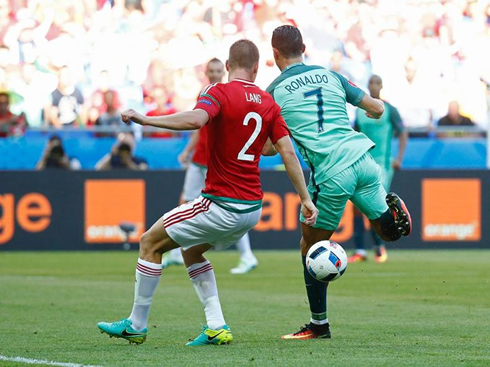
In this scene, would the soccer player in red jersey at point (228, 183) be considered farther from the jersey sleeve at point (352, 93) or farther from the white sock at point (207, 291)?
the jersey sleeve at point (352, 93)

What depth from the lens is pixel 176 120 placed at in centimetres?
598

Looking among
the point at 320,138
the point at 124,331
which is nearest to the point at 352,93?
the point at 320,138

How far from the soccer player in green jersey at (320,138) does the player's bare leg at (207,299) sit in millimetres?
605

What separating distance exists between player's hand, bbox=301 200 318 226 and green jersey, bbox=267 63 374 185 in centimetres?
62

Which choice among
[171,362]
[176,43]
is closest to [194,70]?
[176,43]

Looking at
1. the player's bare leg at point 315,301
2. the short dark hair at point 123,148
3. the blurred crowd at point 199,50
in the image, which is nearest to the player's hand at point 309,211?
the player's bare leg at point 315,301

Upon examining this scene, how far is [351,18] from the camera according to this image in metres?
20.9

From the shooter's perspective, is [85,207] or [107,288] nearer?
[107,288]

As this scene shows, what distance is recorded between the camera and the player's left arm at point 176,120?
573 centimetres

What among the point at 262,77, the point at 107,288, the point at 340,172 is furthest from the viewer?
the point at 262,77

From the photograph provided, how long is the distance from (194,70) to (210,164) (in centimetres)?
1362

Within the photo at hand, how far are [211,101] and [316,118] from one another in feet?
3.62

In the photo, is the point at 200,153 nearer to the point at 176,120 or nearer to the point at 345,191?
the point at 345,191

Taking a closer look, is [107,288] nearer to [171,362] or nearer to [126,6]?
[171,362]
